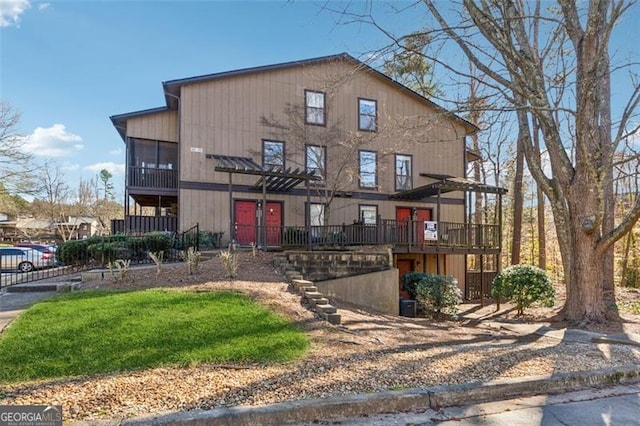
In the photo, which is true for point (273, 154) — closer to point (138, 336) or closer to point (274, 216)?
point (274, 216)

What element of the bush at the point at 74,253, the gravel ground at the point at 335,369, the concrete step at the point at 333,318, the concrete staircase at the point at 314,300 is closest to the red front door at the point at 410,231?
the concrete staircase at the point at 314,300

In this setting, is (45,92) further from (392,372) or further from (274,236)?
(392,372)

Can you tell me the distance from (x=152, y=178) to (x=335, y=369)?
13719mm

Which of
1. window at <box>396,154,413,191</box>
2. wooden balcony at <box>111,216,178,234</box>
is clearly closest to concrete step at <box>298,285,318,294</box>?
wooden balcony at <box>111,216,178,234</box>

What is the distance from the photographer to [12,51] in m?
11.4

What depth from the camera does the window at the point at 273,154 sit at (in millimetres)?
16203

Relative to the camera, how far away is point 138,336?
17.0ft

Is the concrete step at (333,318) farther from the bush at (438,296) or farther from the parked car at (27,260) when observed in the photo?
the parked car at (27,260)

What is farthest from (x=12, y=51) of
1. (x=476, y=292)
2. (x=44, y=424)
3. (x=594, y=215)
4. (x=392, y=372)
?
(x=476, y=292)

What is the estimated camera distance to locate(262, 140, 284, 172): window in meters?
16.2

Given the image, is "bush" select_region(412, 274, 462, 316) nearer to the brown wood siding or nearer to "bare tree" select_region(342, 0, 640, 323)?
"bare tree" select_region(342, 0, 640, 323)

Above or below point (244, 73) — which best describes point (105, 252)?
below

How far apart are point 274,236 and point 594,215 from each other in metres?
11.0

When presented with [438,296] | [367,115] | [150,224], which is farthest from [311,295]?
[367,115]
